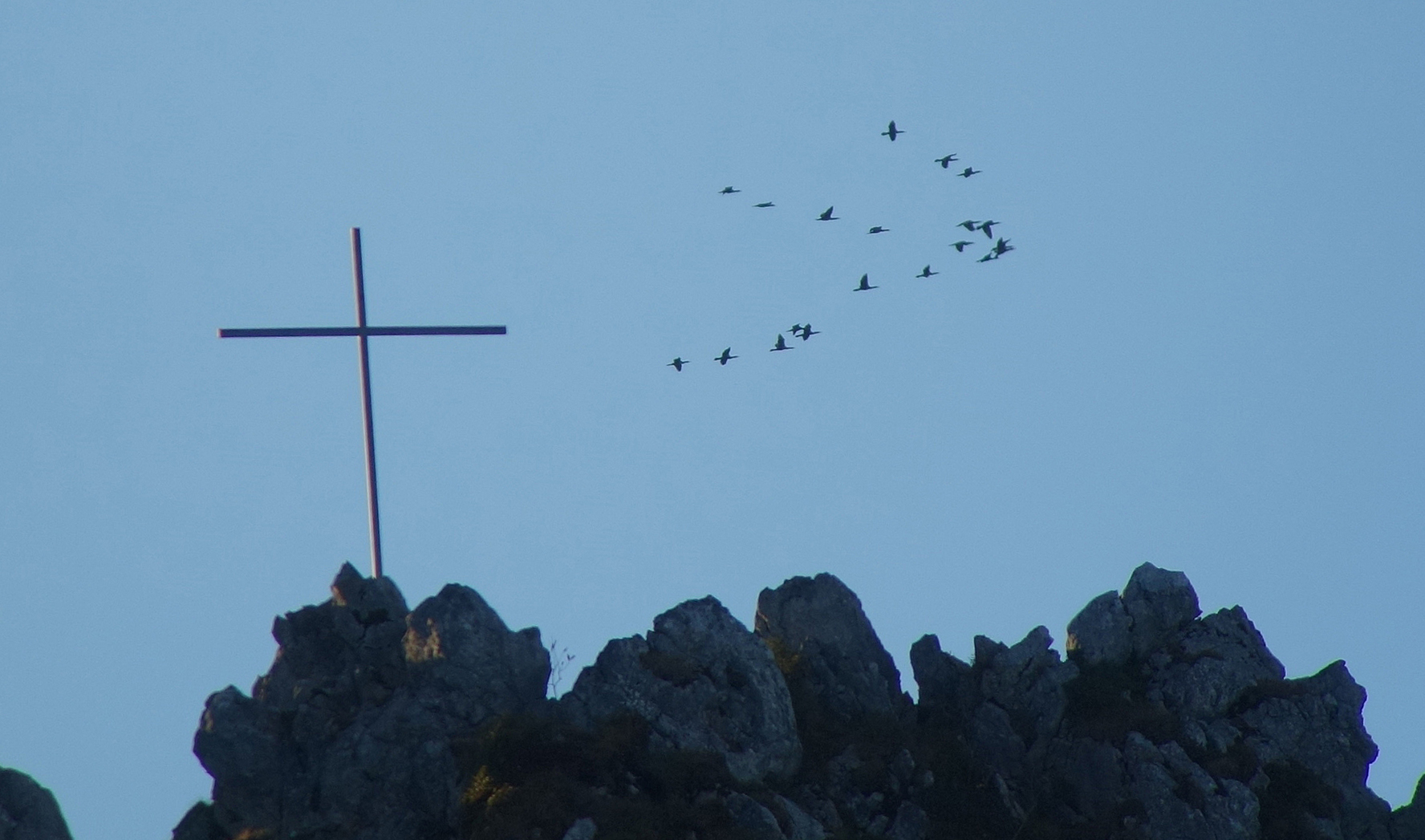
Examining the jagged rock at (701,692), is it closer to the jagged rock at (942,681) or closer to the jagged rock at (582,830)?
the jagged rock at (582,830)

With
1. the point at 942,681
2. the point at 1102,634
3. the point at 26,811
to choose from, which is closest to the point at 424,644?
the point at 26,811

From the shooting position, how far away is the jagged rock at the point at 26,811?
184ft

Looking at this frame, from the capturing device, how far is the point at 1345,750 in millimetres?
63125

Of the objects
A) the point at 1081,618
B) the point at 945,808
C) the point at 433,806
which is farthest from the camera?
the point at 1081,618

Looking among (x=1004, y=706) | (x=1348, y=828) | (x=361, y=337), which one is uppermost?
(x=361, y=337)

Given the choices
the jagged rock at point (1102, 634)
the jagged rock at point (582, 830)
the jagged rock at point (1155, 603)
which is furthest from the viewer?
the jagged rock at point (1155, 603)

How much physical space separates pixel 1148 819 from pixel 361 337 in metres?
24.8

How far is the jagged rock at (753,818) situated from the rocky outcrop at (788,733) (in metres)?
0.06

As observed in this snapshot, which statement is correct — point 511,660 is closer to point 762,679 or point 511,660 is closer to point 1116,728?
point 762,679

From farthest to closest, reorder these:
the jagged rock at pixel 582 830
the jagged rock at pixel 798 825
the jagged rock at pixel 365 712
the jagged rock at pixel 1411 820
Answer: the jagged rock at pixel 1411 820 → the jagged rock at pixel 365 712 → the jagged rock at pixel 798 825 → the jagged rock at pixel 582 830

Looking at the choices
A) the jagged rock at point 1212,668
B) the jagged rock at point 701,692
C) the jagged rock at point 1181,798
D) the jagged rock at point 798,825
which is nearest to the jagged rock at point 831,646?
the jagged rock at point 701,692

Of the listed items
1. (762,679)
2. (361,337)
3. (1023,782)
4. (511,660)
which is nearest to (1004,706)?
(1023,782)

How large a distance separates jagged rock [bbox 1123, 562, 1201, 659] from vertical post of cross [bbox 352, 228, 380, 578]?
2198 centimetres

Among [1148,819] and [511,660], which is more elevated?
[511,660]
